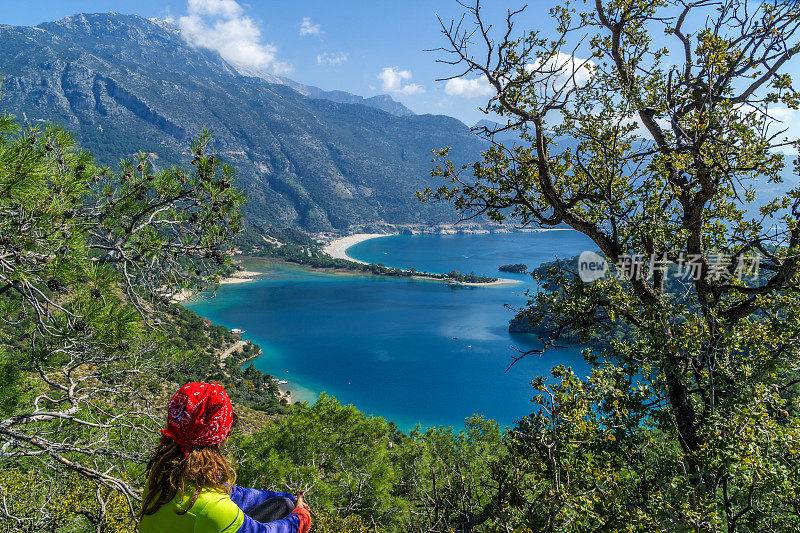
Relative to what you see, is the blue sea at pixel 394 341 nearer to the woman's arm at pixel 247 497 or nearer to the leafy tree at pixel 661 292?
the leafy tree at pixel 661 292

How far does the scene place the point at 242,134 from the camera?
12450 centimetres

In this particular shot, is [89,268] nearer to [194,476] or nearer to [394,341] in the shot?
[194,476]

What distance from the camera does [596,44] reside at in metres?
3.30

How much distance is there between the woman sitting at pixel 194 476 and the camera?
103 centimetres

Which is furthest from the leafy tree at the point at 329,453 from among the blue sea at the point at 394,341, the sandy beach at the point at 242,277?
the sandy beach at the point at 242,277

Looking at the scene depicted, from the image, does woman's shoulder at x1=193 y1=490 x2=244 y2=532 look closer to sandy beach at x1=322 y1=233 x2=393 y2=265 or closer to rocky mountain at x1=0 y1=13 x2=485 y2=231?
sandy beach at x1=322 y1=233 x2=393 y2=265

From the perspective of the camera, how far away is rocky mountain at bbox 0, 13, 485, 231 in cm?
9488

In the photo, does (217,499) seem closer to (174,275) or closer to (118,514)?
(174,275)

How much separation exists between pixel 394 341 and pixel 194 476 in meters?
40.3

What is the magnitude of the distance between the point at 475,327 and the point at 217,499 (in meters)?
44.5

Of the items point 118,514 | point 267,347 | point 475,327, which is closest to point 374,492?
point 118,514

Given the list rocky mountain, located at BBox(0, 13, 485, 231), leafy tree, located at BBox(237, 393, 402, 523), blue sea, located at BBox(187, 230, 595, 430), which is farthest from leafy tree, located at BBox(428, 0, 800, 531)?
rocky mountain, located at BBox(0, 13, 485, 231)

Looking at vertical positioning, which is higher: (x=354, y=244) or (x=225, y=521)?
(x=225, y=521)

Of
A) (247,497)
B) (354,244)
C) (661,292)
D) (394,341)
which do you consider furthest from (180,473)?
(354,244)
